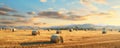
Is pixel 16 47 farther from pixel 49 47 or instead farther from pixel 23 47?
pixel 49 47

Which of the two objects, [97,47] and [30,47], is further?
[97,47]

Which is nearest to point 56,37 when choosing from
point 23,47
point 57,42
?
point 57,42

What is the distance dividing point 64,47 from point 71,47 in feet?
2.41

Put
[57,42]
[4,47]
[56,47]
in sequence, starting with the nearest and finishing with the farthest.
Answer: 1. [4,47]
2. [56,47]
3. [57,42]

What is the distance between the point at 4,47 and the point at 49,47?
445cm

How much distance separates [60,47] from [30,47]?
3199mm

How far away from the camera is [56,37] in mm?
30000

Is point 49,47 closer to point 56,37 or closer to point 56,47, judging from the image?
point 56,47

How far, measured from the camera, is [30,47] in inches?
936

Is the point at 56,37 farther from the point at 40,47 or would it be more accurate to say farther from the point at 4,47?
the point at 4,47

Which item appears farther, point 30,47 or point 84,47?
point 84,47

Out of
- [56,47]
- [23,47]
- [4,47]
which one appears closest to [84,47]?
[56,47]

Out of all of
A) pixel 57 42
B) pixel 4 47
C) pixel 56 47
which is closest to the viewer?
pixel 4 47

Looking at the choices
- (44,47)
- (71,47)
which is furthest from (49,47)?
(71,47)
